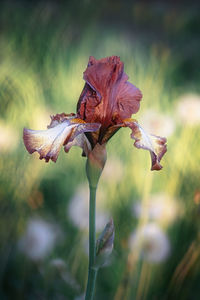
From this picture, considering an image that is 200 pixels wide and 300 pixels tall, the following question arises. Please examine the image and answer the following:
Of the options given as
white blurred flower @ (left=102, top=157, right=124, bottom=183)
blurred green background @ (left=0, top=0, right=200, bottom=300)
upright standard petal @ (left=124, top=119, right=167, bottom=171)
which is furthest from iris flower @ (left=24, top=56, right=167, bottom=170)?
white blurred flower @ (left=102, top=157, right=124, bottom=183)

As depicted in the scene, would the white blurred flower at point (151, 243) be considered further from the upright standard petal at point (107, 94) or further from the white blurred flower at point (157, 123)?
the upright standard petal at point (107, 94)

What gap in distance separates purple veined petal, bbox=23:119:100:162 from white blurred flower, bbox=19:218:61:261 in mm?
324

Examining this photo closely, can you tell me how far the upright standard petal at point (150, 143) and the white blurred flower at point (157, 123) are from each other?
0.28 meters

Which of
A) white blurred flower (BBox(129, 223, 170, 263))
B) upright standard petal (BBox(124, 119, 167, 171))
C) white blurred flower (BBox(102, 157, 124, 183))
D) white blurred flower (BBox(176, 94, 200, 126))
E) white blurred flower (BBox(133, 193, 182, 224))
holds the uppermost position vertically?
white blurred flower (BBox(176, 94, 200, 126))

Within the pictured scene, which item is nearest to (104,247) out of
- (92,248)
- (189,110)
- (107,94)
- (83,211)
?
(92,248)

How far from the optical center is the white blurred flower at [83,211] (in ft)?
1.92

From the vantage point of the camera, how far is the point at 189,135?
0.69 meters

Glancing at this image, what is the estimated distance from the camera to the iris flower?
0.97ft

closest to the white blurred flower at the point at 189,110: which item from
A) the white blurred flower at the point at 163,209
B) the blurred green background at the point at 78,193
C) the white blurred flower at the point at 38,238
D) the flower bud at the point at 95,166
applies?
the blurred green background at the point at 78,193

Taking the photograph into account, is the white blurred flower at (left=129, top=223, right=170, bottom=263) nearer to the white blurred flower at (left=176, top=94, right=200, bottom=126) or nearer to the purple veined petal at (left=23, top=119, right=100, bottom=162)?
the white blurred flower at (left=176, top=94, right=200, bottom=126)

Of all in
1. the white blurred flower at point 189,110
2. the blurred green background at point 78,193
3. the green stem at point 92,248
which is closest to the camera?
the green stem at point 92,248

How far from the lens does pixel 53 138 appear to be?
295 mm

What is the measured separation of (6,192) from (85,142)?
0.26 meters

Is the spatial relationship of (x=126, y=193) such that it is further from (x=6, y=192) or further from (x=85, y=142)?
(x=85, y=142)
